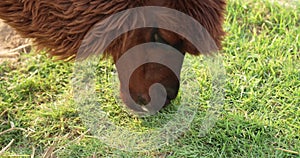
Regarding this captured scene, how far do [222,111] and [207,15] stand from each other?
829 millimetres

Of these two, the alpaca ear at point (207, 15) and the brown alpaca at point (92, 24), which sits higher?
the alpaca ear at point (207, 15)

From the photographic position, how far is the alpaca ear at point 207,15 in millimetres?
2010

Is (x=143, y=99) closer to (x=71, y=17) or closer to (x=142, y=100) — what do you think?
(x=142, y=100)

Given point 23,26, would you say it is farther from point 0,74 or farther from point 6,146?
point 0,74

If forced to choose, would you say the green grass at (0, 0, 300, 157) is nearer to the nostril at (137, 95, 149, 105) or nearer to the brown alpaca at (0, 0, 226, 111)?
the nostril at (137, 95, 149, 105)

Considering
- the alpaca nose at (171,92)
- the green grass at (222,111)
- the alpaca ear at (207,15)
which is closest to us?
the alpaca ear at (207,15)

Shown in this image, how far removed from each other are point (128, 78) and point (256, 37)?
117cm

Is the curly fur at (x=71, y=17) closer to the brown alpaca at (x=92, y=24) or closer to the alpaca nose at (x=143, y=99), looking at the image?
the brown alpaca at (x=92, y=24)

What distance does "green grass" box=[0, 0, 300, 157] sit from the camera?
256 cm

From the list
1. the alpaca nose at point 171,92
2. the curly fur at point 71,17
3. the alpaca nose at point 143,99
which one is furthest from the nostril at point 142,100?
the curly fur at point 71,17

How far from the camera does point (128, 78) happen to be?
2410 millimetres

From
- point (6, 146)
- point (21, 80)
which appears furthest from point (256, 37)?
point (6, 146)

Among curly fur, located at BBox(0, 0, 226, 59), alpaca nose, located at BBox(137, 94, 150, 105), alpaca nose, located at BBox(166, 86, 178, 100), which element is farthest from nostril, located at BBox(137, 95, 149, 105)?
curly fur, located at BBox(0, 0, 226, 59)

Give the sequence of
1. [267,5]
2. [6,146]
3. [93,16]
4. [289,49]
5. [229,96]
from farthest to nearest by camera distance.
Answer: [267,5] → [289,49] → [229,96] → [6,146] → [93,16]
